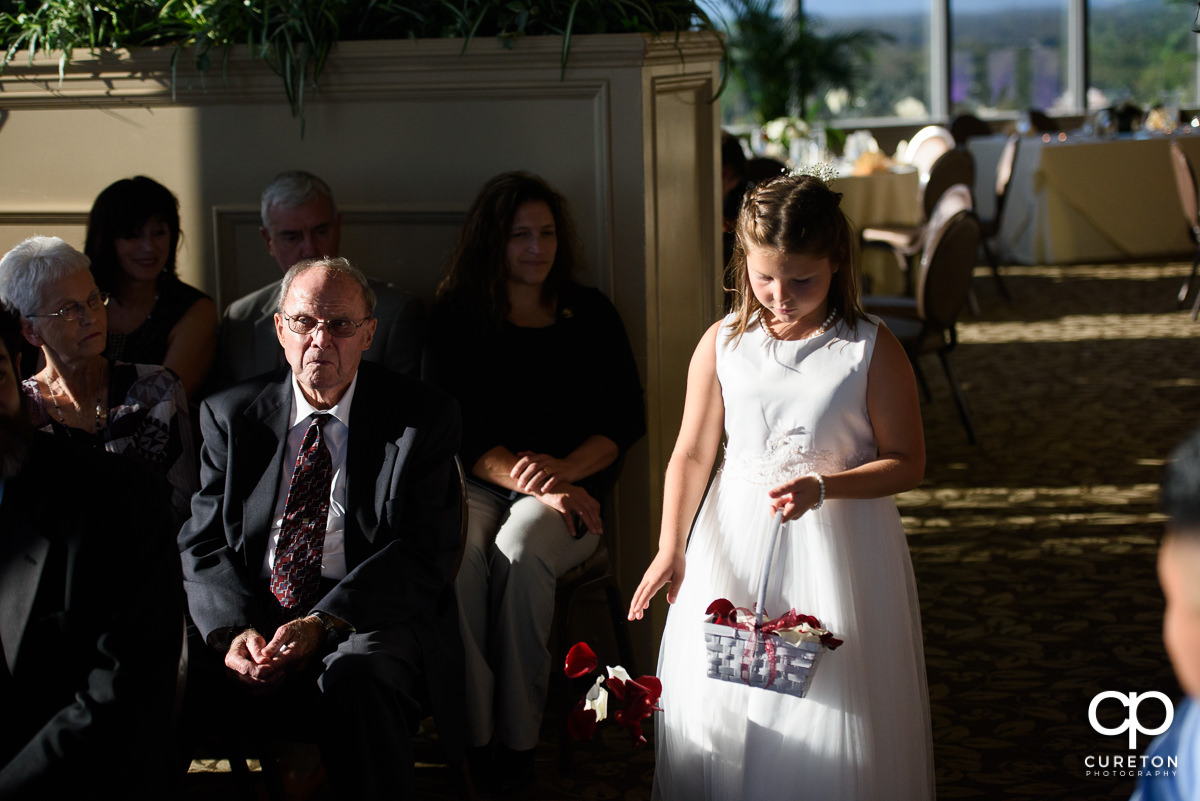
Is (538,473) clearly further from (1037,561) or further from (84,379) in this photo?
(1037,561)

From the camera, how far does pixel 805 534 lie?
228 cm

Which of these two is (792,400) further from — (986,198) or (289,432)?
(986,198)

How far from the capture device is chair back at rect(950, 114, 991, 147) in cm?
1221

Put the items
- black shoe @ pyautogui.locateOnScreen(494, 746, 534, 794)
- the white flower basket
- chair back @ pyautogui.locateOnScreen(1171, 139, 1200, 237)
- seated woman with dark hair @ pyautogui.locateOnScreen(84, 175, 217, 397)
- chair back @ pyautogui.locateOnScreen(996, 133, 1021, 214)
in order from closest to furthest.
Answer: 1. the white flower basket
2. black shoe @ pyautogui.locateOnScreen(494, 746, 534, 794)
3. seated woman with dark hair @ pyautogui.locateOnScreen(84, 175, 217, 397)
4. chair back @ pyautogui.locateOnScreen(1171, 139, 1200, 237)
5. chair back @ pyautogui.locateOnScreen(996, 133, 1021, 214)

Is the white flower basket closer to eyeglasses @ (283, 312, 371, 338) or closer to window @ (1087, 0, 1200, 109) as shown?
eyeglasses @ (283, 312, 371, 338)

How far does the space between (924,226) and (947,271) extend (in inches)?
Result: 129

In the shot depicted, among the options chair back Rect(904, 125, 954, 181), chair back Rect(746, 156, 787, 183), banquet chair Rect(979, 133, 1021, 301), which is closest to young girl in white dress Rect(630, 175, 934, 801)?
chair back Rect(746, 156, 787, 183)

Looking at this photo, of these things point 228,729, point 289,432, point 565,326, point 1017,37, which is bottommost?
point 228,729

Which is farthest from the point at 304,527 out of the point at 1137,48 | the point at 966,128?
the point at 1137,48

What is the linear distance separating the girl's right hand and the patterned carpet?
69 cm

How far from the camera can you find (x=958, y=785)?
2.77 m

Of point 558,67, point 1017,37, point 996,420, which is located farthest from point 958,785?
point 1017,37

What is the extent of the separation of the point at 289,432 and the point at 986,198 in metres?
9.69

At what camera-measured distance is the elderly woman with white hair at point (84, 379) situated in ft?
8.76
